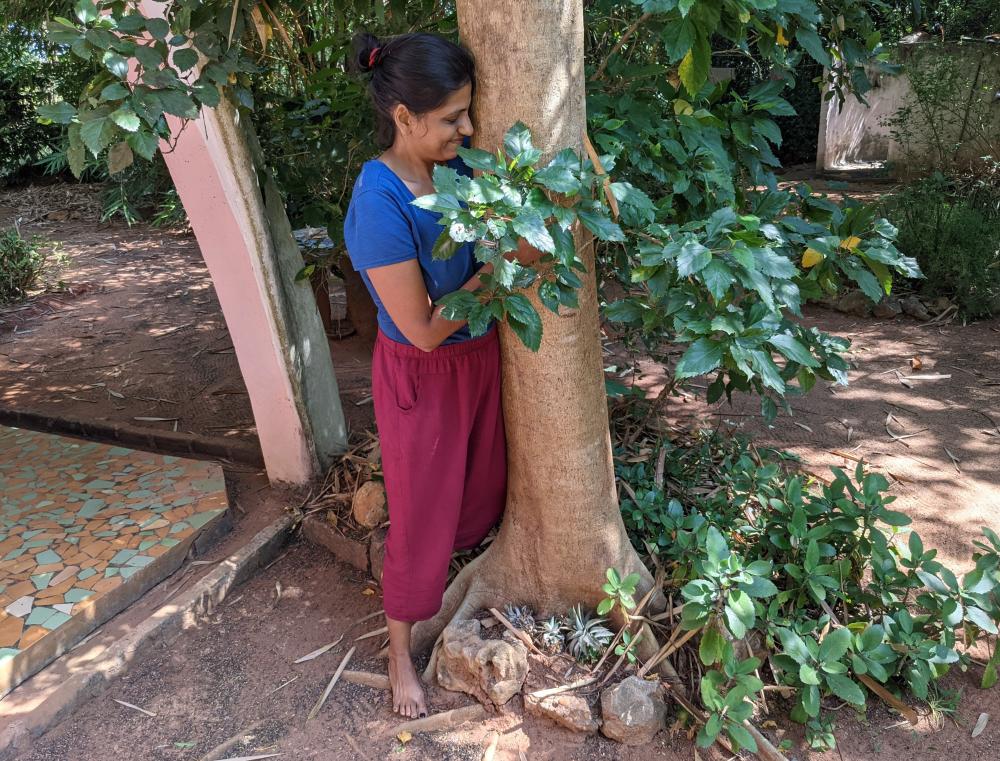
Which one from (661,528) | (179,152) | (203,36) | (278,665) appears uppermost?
(203,36)

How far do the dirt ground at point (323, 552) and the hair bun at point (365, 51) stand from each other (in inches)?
76.0

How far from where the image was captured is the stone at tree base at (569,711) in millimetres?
2395

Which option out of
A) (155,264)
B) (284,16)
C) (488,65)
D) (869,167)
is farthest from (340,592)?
(869,167)

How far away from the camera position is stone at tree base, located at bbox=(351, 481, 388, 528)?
11.0 feet

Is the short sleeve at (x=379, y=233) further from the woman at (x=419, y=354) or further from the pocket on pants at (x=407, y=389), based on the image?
the pocket on pants at (x=407, y=389)

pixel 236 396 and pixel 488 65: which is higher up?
pixel 488 65

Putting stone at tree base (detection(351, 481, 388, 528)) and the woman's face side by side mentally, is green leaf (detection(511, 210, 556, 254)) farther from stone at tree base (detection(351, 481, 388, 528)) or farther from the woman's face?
stone at tree base (detection(351, 481, 388, 528))

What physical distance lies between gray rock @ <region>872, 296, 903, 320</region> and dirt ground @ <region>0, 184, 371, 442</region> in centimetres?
366

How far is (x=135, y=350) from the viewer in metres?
6.15

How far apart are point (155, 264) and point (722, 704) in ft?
27.2

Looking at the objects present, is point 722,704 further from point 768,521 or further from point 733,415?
point 733,415

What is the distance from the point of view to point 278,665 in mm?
2875

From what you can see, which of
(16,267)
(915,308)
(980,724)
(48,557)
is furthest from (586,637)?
(16,267)

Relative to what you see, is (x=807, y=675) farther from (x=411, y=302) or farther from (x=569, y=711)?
(x=411, y=302)
